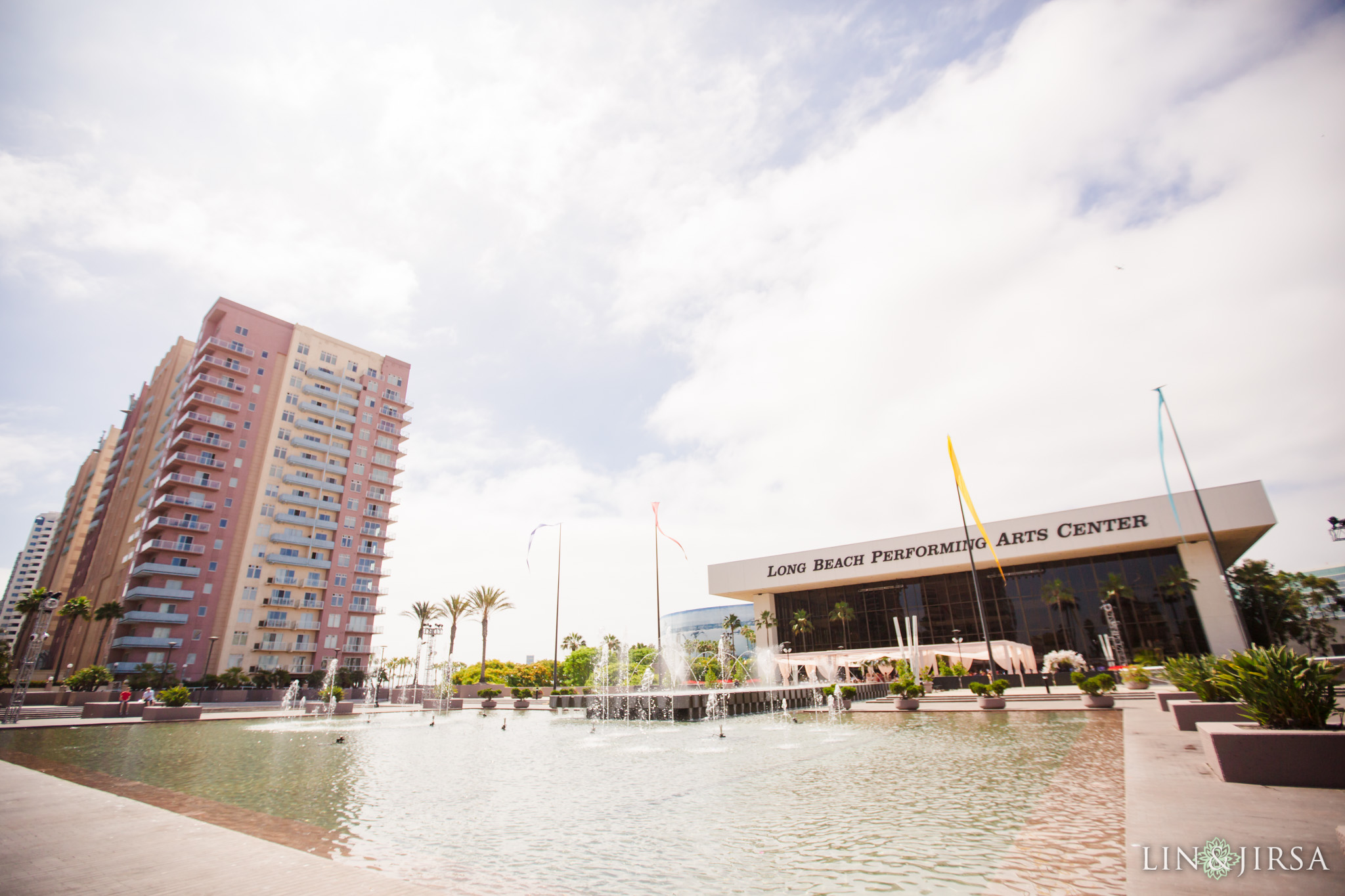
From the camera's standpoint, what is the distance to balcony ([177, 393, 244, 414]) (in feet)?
238

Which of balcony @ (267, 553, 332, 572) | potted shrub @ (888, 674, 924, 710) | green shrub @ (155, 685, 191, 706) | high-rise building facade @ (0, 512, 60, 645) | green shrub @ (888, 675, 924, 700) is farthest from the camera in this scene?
high-rise building facade @ (0, 512, 60, 645)

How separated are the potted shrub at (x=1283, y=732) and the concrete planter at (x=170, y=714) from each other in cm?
3899

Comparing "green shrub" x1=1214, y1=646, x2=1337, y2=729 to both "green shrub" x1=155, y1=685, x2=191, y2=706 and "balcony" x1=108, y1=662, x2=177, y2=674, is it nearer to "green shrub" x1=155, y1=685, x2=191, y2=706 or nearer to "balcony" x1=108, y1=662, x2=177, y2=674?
"green shrub" x1=155, y1=685, x2=191, y2=706

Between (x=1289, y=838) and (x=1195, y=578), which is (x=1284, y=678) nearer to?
(x=1289, y=838)

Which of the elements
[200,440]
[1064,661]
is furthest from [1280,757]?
[200,440]

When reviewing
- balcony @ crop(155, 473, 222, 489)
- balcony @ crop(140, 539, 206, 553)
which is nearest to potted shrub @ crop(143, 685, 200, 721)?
balcony @ crop(140, 539, 206, 553)

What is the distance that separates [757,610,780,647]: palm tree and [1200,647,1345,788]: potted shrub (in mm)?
63532

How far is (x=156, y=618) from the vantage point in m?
63.5

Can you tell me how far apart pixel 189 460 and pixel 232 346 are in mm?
16177

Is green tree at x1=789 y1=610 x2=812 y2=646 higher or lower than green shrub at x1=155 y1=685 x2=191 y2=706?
higher

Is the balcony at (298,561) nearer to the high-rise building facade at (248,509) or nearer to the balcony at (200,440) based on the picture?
the high-rise building facade at (248,509)

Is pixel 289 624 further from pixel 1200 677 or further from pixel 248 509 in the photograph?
pixel 1200 677

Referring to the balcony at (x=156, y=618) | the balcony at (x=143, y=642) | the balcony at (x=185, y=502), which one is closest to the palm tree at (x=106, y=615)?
the balcony at (x=156, y=618)

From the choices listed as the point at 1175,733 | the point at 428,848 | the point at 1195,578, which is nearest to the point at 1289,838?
the point at 428,848
